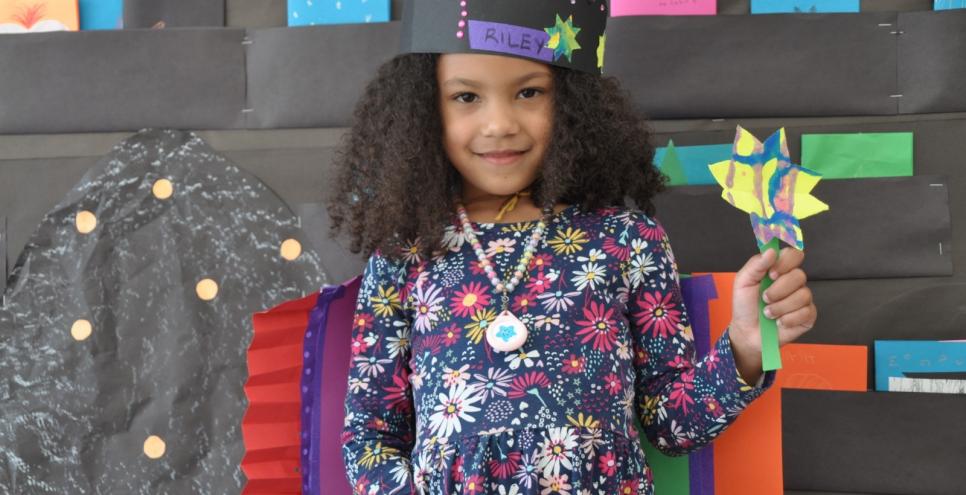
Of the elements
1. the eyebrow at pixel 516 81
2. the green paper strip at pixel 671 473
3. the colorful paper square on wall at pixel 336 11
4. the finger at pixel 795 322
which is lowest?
the green paper strip at pixel 671 473

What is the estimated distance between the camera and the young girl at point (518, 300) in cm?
103

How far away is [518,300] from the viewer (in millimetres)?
1092

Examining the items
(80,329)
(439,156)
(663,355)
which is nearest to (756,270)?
(663,355)

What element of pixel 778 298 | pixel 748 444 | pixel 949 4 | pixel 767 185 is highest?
pixel 949 4

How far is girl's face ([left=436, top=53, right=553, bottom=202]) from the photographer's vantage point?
108 centimetres

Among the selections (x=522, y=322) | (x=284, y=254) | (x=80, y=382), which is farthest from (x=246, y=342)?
(x=522, y=322)

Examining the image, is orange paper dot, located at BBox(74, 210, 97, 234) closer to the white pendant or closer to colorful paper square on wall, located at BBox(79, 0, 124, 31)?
colorful paper square on wall, located at BBox(79, 0, 124, 31)

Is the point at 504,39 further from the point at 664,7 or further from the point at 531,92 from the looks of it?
the point at 664,7

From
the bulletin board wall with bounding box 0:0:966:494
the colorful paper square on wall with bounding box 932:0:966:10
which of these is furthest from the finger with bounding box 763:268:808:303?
the colorful paper square on wall with bounding box 932:0:966:10

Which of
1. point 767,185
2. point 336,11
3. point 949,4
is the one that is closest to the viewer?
point 767,185

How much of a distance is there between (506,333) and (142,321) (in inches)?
28.4

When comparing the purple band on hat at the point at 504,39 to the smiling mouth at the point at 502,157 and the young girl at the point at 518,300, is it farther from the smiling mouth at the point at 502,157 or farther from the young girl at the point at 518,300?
the smiling mouth at the point at 502,157

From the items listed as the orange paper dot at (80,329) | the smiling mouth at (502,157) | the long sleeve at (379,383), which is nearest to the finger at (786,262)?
the smiling mouth at (502,157)

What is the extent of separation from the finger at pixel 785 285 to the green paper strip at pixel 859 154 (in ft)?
1.52
